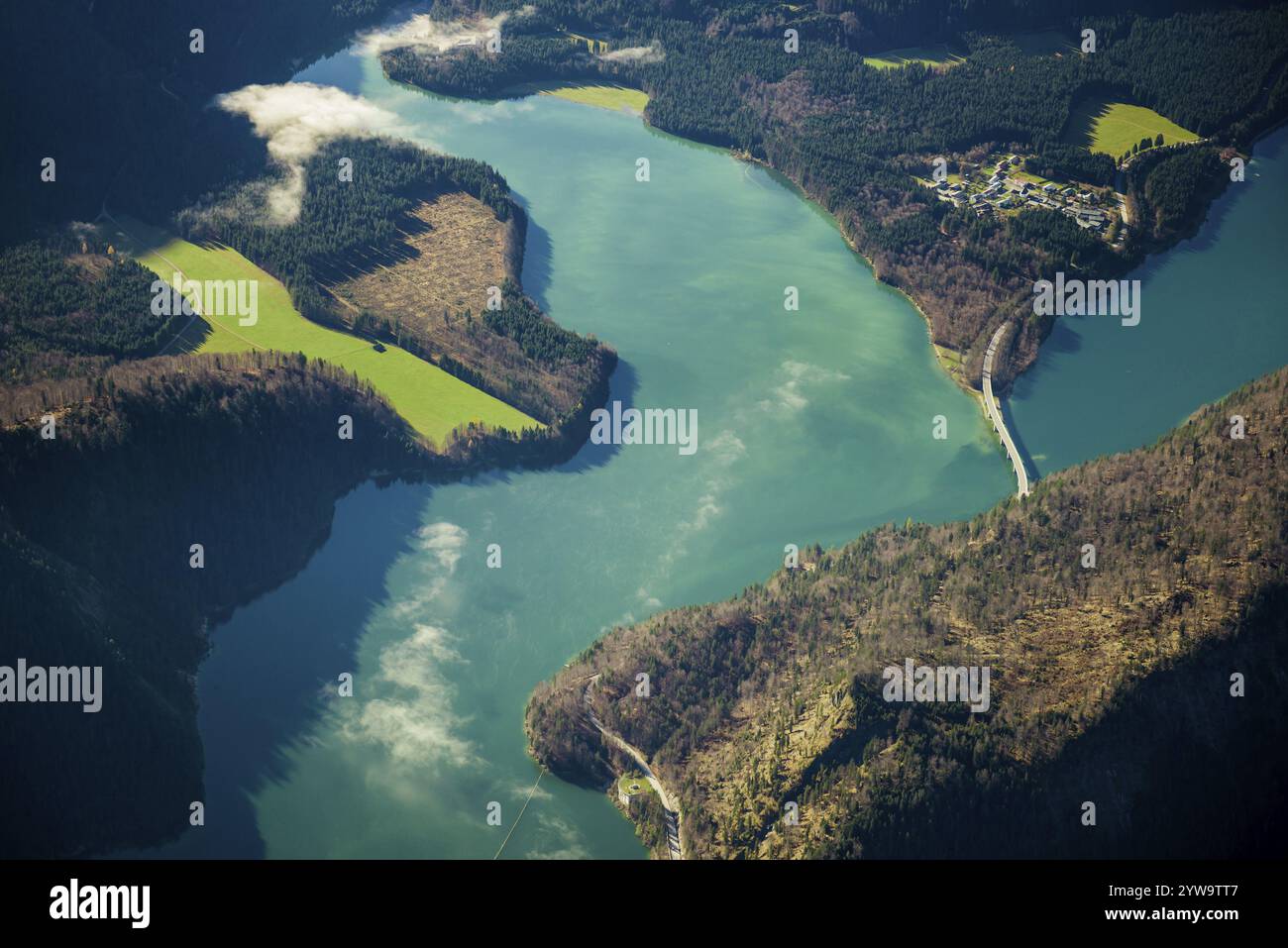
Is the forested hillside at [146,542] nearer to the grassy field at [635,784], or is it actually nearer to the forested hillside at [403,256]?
the forested hillside at [403,256]

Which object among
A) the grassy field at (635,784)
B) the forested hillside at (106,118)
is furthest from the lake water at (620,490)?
the forested hillside at (106,118)

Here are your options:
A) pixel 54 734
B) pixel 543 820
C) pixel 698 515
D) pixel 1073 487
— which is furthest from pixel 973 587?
pixel 54 734

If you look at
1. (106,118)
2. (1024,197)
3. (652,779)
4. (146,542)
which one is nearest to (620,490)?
(652,779)

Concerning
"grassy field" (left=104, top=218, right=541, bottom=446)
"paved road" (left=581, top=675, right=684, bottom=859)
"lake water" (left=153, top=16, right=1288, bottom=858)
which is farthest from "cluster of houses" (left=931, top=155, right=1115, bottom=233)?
"paved road" (left=581, top=675, right=684, bottom=859)

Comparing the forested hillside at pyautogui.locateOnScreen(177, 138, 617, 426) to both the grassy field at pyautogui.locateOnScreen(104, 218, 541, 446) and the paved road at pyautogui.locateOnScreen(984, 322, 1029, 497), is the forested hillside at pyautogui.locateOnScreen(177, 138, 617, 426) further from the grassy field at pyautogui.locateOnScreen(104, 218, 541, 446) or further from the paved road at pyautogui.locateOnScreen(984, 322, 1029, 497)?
the paved road at pyautogui.locateOnScreen(984, 322, 1029, 497)

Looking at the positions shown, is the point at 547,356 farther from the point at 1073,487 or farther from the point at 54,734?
the point at 54,734

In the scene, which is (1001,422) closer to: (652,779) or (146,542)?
(652,779)
